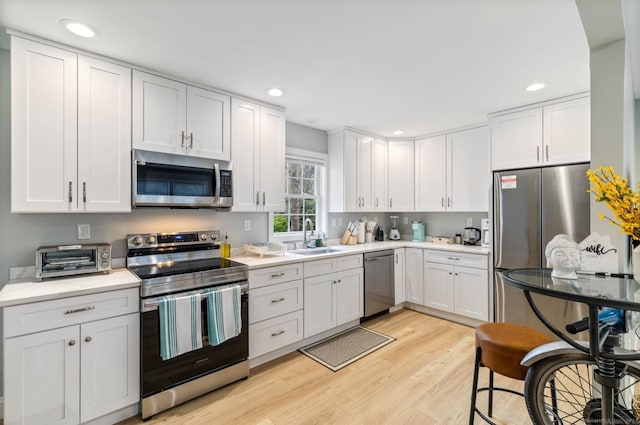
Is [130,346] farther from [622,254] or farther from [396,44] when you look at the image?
[622,254]

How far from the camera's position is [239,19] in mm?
1776

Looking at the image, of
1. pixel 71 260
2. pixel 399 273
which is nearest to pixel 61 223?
pixel 71 260

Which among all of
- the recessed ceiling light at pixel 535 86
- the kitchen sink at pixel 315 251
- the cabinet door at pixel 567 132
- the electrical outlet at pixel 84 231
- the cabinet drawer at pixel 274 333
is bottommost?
the cabinet drawer at pixel 274 333

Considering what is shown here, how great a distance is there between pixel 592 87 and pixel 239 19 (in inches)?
81.7

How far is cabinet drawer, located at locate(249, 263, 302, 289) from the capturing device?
2580 mm

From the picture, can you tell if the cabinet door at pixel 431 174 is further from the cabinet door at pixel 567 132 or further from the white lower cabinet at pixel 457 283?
the cabinet door at pixel 567 132

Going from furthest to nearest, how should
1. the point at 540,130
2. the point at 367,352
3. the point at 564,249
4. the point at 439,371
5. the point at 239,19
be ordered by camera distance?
1. the point at 540,130
2. the point at 367,352
3. the point at 439,371
4. the point at 239,19
5. the point at 564,249

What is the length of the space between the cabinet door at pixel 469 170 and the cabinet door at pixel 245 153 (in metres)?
2.69

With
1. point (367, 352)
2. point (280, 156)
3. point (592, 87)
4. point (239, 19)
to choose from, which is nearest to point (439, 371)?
point (367, 352)

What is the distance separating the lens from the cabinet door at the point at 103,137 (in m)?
2.11

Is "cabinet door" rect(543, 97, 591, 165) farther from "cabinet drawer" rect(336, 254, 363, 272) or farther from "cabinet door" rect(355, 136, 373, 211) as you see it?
"cabinet drawer" rect(336, 254, 363, 272)

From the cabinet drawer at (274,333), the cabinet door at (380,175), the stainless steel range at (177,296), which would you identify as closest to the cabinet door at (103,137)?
the stainless steel range at (177,296)

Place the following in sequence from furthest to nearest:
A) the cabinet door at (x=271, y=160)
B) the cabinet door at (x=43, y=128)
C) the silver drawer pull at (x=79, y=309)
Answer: the cabinet door at (x=271, y=160) < the cabinet door at (x=43, y=128) < the silver drawer pull at (x=79, y=309)

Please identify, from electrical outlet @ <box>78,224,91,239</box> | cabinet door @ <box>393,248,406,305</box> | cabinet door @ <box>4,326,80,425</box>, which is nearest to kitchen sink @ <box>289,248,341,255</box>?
cabinet door @ <box>393,248,406,305</box>
